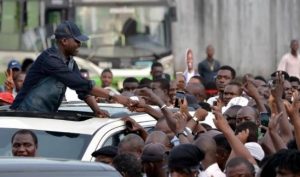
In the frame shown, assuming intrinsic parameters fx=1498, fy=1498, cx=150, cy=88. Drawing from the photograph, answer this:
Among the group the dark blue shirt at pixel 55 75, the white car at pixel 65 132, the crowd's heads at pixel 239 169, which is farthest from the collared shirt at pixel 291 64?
the crowd's heads at pixel 239 169

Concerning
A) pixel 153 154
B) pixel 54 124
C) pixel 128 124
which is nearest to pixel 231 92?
pixel 128 124

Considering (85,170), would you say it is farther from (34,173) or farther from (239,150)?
(239,150)

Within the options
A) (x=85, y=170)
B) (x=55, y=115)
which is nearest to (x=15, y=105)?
(x=55, y=115)

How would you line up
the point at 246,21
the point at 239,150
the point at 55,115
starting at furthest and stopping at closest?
the point at 246,21 → the point at 55,115 → the point at 239,150

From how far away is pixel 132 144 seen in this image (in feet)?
37.1

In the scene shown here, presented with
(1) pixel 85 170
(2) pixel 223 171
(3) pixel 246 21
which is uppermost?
(1) pixel 85 170

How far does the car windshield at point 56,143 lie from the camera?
11.2m

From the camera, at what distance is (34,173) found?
7801mm

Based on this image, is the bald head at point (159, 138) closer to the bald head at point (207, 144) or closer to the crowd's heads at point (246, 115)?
the bald head at point (207, 144)

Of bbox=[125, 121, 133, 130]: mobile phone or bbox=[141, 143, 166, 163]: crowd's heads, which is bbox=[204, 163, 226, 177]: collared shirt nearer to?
bbox=[141, 143, 166, 163]: crowd's heads

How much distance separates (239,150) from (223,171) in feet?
0.89

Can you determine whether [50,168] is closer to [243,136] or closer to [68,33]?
[243,136]

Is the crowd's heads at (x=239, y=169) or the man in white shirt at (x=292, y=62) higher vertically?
the crowd's heads at (x=239, y=169)

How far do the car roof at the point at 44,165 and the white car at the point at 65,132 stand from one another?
2.94 m
